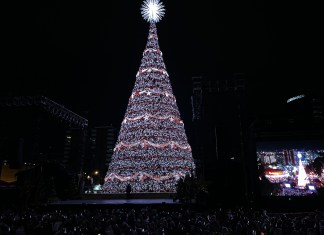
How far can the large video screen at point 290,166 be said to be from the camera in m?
22.3

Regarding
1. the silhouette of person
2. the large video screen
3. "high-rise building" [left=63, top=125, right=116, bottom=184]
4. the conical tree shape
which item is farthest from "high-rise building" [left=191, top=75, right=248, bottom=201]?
"high-rise building" [left=63, top=125, right=116, bottom=184]

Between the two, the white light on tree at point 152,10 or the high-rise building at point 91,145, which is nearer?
the white light on tree at point 152,10

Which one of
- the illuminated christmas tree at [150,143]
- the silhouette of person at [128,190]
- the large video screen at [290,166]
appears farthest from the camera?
the illuminated christmas tree at [150,143]

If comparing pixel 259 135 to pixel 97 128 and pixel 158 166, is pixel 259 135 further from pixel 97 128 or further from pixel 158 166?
pixel 97 128

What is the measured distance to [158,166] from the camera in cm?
2612

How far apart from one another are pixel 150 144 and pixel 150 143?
0.32ft

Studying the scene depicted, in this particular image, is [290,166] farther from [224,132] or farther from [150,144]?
[150,144]

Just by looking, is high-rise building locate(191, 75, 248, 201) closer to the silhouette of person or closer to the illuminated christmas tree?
the illuminated christmas tree

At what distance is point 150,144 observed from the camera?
2675cm

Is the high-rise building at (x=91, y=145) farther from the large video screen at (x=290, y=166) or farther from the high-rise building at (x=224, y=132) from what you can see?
the large video screen at (x=290, y=166)

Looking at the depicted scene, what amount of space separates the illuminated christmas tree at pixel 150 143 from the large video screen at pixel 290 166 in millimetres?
6374

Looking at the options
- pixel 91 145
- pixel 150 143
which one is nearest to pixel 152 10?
pixel 150 143

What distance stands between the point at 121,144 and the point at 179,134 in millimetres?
5864

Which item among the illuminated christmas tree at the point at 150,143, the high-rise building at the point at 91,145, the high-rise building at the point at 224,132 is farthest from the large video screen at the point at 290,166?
the high-rise building at the point at 91,145
